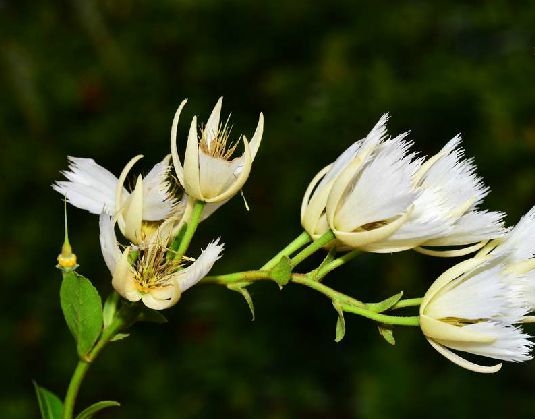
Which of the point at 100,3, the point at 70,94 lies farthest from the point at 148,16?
the point at 70,94

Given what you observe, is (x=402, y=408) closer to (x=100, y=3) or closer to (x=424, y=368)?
(x=424, y=368)

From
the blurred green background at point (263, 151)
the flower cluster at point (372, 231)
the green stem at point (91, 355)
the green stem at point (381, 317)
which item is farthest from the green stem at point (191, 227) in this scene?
the blurred green background at point (263, 151)

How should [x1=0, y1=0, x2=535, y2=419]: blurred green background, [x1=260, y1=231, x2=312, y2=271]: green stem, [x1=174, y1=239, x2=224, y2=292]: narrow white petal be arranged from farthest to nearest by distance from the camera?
[x1=0, y1=0, x2=535, y2=419]: blurred green background, [x1=260, y1=231, x2=312, y2=271]: green stem, [x1=174, y1=239, x2=224, y2=292]: narrow white petal

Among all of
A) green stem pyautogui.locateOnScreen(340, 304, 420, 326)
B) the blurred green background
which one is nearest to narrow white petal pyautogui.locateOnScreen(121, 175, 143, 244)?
green stem pyautogui.locateOnScreen(340, 304, 420, 326)

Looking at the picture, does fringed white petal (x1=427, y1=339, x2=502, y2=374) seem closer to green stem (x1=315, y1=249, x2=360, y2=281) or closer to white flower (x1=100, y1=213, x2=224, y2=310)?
green stem (x1=315, y1=249, x2=360, y2=281)

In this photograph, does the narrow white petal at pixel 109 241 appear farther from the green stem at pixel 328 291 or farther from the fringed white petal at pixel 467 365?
the fringed white petal at pixel 467 365
